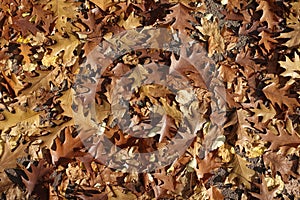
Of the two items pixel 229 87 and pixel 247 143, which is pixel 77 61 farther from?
pixel 247 143

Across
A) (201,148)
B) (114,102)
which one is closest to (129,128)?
(114,102)

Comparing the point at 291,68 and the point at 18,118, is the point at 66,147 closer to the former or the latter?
the point at 18,118

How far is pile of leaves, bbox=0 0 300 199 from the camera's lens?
2.74 meters

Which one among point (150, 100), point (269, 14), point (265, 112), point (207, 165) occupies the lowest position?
point (207, 165)

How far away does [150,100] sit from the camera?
2.90 metres

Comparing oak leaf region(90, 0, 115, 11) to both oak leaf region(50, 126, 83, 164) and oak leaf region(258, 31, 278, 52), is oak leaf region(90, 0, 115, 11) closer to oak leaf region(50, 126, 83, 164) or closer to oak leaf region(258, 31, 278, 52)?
oak leaf region(50, 126, 83, 164)

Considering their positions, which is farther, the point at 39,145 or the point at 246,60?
the point at 246,60

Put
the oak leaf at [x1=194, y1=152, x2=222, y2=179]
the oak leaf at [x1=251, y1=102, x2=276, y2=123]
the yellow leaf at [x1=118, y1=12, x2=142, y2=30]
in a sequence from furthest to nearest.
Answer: the yellow leaf at [x1=118, y1=12, x2=142, y2=30], the oak leaf at [x1=251, y1=102, x2=276, y2=123], the oak leaf at [x1=194, y1=152, x2=222, y2=179]

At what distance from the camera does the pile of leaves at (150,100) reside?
2.74m

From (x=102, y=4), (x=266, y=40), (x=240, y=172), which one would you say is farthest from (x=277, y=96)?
(x=102, y=4)

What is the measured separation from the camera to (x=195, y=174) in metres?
2.75

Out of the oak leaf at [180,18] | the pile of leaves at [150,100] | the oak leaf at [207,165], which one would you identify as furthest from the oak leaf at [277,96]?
the oak leaf at [180,18]

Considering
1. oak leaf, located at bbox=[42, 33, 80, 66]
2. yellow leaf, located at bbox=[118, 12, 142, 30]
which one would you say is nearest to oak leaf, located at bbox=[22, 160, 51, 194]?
oak leaf, located at bbox=[42, 33, 80, 66]

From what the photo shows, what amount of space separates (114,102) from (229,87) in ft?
2.49
